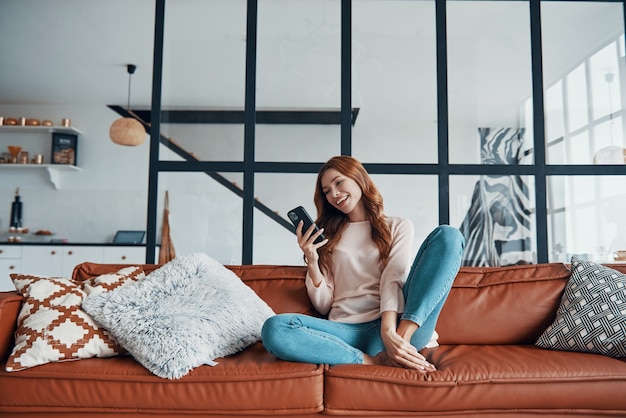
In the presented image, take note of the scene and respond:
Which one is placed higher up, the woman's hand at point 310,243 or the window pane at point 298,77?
the window pane at point 298,77

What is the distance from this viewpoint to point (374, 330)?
5.99 feet

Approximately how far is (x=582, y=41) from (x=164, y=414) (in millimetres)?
2761

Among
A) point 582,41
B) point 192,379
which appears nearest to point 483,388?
point 192,379

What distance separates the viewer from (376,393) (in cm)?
151

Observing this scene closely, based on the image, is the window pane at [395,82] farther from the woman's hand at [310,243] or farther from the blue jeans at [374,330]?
the blue jeans at [374,330]

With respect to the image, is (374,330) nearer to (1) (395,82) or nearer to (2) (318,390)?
(2) (318,390)

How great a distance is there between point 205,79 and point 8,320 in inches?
63.5

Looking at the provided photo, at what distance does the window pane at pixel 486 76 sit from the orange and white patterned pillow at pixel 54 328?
1914mm

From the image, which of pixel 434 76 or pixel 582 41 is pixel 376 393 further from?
pixel 582 41

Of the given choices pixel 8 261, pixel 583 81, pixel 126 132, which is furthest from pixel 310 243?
pixel 8 261

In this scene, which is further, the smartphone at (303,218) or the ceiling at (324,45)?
the ceiling at (324,45)

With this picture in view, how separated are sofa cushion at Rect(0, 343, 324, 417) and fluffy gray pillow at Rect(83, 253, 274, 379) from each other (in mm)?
57

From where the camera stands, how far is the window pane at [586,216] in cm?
276

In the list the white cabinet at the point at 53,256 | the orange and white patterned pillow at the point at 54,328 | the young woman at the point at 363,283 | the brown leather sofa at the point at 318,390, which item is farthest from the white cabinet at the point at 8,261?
the young woman at the point at 363,283
